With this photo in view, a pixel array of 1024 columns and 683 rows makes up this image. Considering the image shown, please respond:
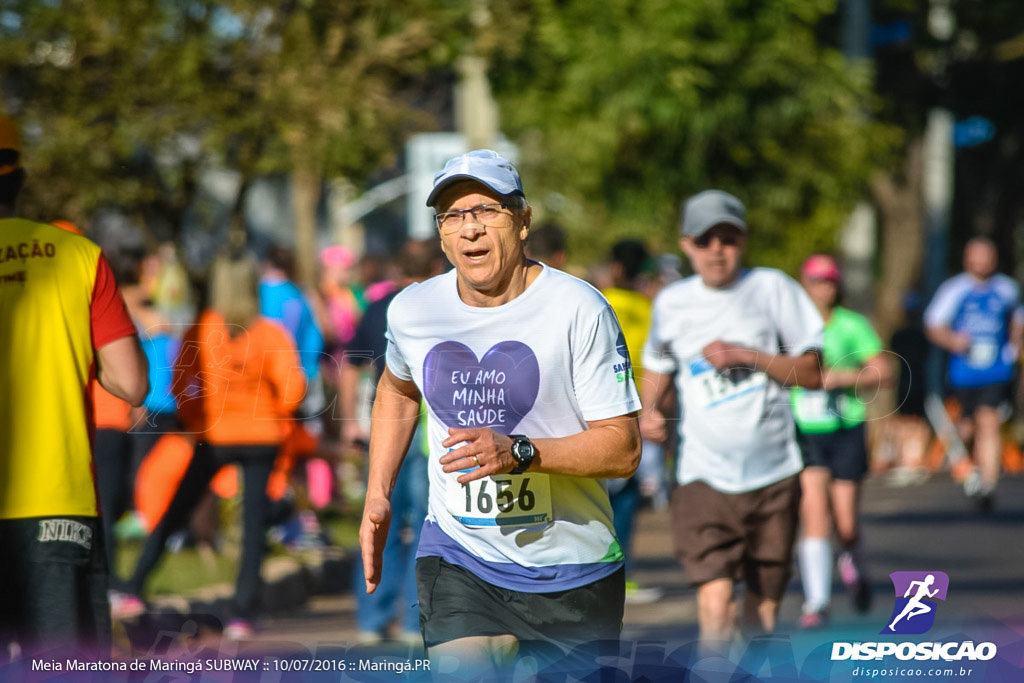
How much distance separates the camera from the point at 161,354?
29.2 feet

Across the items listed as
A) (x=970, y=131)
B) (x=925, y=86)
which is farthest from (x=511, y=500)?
(x=925, y=86)

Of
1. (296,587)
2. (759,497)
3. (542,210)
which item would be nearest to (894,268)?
(542,210)

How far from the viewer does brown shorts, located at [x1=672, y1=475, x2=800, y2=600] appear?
6523mm

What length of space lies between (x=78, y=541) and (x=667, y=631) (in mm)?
4561

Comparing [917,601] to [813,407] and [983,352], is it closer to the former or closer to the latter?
[813,407]

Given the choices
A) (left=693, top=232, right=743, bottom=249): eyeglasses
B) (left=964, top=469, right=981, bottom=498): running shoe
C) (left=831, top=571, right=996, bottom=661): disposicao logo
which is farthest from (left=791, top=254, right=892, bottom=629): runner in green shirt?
(left=964, top=469, right=981, bottom=498): running shoe

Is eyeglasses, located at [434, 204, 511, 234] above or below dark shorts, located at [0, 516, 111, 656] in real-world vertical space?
above

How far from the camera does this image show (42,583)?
433 cm

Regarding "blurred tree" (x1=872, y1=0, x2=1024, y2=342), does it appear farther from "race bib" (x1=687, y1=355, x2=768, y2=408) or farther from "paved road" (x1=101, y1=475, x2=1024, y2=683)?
"race bib" (x1=687, y1=355, x2=768, y2=408)

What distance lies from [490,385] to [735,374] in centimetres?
238

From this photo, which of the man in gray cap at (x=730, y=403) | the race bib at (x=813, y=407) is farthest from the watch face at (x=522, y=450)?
the race bib at (x=813, y=407)

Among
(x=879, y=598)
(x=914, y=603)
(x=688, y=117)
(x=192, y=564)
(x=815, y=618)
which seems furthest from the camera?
(x=688, y=117)

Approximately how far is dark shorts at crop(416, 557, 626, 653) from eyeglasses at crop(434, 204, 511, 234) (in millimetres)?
882

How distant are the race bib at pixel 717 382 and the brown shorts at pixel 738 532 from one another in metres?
0.36
